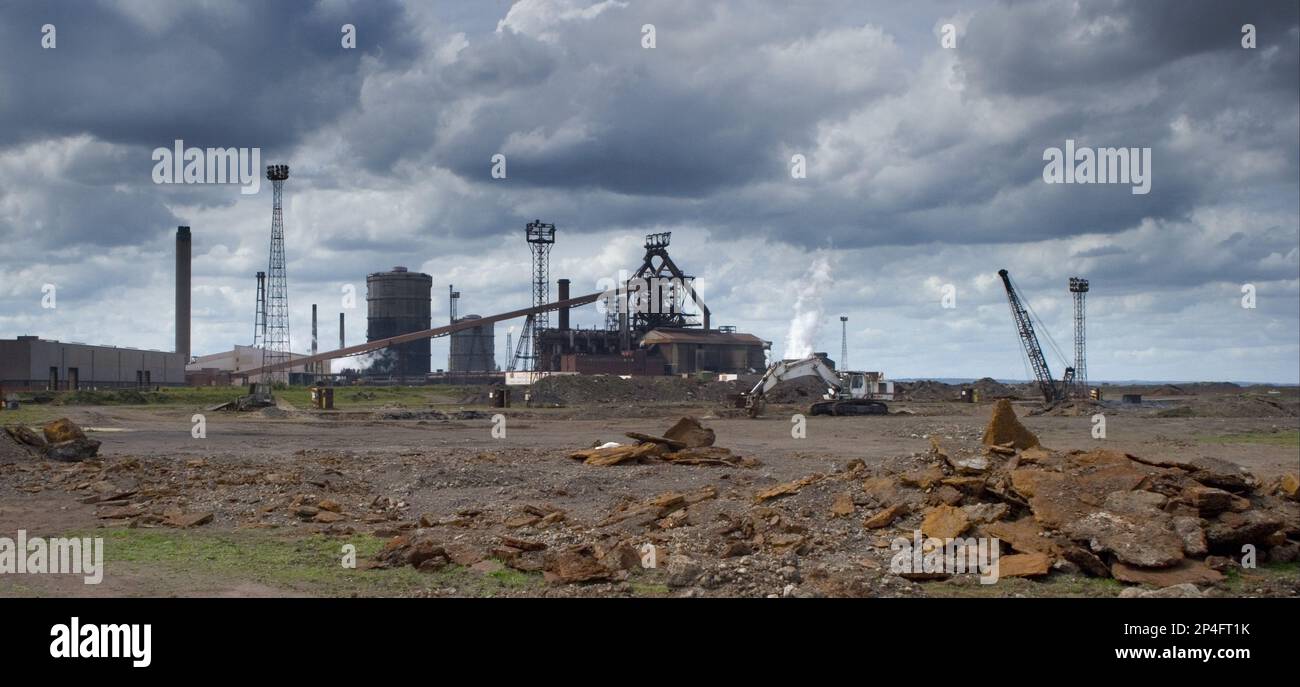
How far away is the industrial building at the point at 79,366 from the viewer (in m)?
79.7

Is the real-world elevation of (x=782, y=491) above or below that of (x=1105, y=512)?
below

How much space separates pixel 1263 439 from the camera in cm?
4141

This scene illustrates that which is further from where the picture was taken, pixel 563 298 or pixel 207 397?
pixel 563 298

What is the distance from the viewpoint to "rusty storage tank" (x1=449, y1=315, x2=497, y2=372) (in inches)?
5354

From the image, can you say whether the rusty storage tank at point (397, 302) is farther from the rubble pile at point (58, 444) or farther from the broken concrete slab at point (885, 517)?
the broken concrete slab at point (885, 517)

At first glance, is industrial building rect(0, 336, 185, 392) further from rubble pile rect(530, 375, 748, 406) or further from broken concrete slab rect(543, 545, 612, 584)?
broken concrete slab rect(543, 545, 612, 584)

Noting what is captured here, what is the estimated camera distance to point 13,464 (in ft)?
80.6

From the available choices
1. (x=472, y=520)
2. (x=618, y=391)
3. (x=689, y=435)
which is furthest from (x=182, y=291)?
(x=472, y=520)

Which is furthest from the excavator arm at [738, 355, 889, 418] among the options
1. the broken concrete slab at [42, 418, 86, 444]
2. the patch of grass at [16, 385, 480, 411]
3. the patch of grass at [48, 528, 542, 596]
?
the patch of grass at [48, 528, 542, 596]

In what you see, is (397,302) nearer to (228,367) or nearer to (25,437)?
(228,367)

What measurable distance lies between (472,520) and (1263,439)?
117 feet
